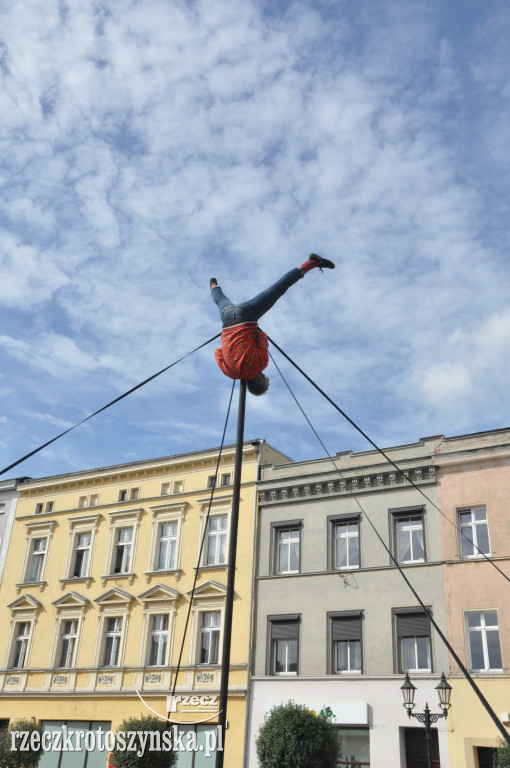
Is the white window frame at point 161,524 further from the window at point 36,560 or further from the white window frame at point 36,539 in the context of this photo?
the window at point 36,560

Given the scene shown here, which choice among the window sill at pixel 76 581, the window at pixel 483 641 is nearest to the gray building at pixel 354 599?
the window at pixel 483 641

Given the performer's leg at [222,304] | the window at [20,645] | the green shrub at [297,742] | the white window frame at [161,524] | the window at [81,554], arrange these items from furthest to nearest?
1. the window at [81,554]
2. the window at [20,645]
3. the white window frame at [161,524]
4. the green shrub at [297,742]
5. the performer's leg at [222,304]

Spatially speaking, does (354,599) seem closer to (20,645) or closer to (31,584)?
(31,584)

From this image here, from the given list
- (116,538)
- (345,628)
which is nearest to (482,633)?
(345,628)

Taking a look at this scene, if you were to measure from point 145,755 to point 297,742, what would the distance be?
7298mm

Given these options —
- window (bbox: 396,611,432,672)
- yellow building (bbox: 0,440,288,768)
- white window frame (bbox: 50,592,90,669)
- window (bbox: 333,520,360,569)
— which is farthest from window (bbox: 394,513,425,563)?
white window frame (bbox: 50,592,90,669)

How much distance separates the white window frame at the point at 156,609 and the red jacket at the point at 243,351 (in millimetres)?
17138

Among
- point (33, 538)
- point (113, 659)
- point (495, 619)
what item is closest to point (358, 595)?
point (495, 619)

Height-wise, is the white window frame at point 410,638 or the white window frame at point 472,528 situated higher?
the white window frame at point 472,528

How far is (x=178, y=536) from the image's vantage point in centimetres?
3142

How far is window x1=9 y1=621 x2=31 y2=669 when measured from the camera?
33.1 m

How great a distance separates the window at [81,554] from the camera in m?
33.5

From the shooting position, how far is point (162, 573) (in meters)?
31.0

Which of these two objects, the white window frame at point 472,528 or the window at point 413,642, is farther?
the white window frame at point 472,528
